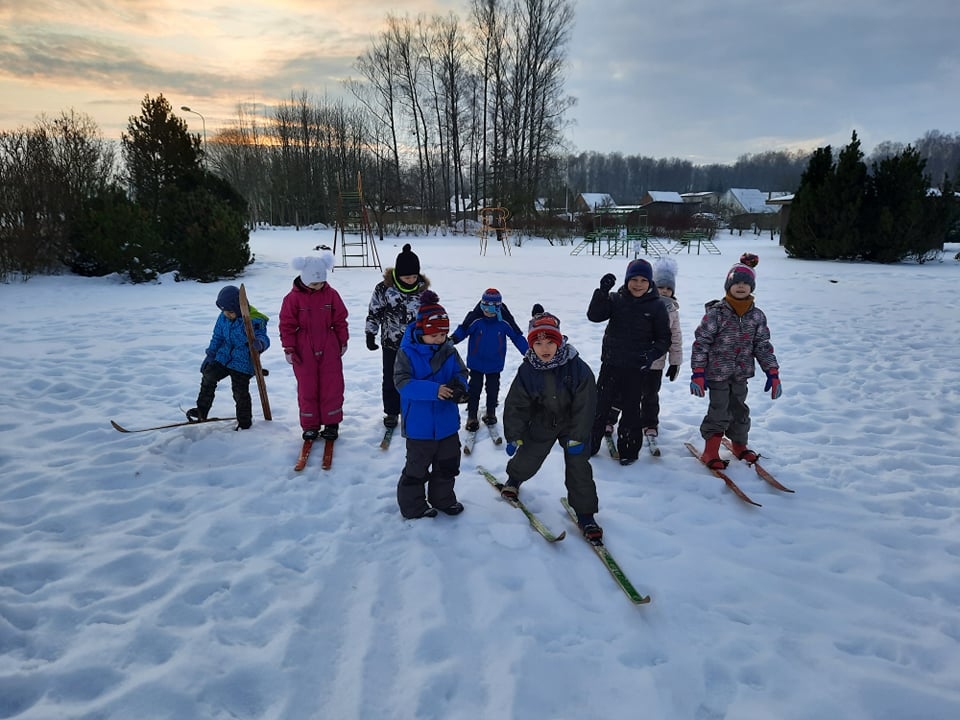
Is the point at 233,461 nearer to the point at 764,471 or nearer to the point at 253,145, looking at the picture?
the point at 764,471

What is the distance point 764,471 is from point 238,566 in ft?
13.0

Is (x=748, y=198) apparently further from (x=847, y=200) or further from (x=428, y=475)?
(x=428, y=475)

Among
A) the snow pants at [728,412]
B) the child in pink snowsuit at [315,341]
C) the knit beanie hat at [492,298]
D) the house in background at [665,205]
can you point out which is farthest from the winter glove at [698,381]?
the house in background at [665,205]

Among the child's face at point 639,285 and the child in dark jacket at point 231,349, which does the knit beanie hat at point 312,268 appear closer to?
the child in dark jacket at point 231,349

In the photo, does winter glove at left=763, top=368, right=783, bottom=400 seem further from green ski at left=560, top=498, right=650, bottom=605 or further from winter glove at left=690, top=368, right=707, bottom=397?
green ski at left=560, top=498, right=650, bottom=605

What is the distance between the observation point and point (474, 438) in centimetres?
498

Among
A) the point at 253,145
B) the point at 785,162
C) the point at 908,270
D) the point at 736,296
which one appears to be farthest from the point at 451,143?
the point at 785,162

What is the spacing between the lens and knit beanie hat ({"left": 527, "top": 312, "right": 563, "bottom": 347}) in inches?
122

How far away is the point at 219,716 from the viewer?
7.02 ft

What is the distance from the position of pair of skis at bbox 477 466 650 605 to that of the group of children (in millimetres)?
126

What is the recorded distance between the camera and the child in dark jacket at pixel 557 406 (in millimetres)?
3170

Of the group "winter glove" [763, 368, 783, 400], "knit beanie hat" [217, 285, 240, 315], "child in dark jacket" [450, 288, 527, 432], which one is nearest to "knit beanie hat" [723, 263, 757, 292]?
"winter glove" [763, 368, 783, 400]

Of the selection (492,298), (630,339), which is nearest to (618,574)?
(630,339)

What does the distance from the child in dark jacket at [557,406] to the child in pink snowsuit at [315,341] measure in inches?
78.2
